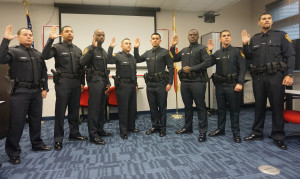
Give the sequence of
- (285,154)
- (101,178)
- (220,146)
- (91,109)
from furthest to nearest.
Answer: (91,109), (220,146), (285,154), (101,178)

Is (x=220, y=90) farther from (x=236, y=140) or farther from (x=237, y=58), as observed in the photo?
(x=236, y=140)

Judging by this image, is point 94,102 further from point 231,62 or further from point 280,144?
point 280,144

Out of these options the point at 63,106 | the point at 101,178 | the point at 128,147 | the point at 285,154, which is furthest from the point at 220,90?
the point at 63,106

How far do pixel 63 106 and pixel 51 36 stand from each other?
96cm

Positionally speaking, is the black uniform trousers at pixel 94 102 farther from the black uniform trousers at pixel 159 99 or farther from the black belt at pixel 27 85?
the black uniform trousers at pixel 159 99

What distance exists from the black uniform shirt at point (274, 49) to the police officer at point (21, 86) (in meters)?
3.00

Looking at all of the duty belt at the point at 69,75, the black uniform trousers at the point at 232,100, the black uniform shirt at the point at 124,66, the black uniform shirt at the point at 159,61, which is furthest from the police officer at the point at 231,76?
the duty belt at the point at 69,75

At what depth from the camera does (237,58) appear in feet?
9.52

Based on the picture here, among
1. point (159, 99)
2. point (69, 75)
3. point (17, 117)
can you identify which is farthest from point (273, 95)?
point (17, 117)

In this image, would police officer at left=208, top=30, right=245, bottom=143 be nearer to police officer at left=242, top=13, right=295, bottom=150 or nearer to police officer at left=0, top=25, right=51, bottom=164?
police officer at left=242, top=13, right=295, bottom=150

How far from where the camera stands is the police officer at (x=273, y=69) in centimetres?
256

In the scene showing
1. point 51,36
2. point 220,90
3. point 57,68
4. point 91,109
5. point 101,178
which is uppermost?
point 51,36

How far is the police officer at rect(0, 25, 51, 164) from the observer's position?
227 centimetres

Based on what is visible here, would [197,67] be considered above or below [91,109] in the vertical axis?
above
